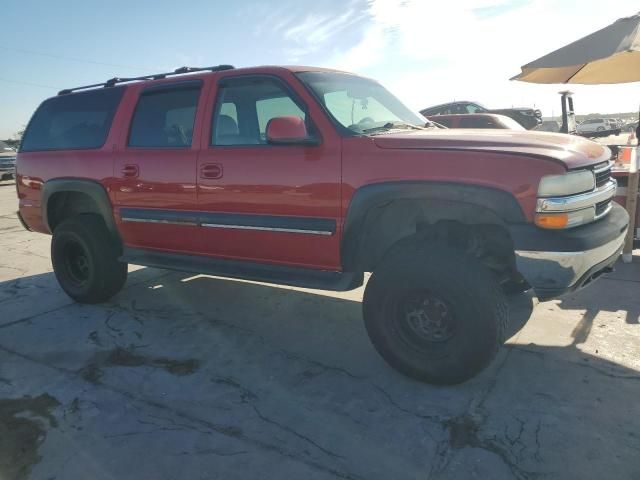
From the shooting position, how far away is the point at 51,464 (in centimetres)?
240

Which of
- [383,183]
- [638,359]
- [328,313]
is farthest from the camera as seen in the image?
[328,313]

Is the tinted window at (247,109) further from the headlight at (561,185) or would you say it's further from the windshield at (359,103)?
the headlight at (561,185)

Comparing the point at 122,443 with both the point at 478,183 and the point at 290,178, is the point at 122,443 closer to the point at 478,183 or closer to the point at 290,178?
the point at 290,178

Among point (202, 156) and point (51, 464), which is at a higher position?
point (202, 156)

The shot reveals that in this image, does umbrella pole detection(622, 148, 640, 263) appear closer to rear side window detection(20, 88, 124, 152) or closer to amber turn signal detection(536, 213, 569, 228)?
amber turn signal detection(536, 213, 569, 228)

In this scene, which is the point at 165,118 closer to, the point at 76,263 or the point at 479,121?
the point at 76,263

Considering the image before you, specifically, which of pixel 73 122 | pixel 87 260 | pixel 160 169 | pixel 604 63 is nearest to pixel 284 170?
pixel 160 169

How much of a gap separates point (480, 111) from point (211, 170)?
43.7ft

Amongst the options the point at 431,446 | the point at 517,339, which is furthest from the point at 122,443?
the point at 517,339

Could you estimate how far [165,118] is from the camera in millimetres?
4117

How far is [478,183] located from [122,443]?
2.33m

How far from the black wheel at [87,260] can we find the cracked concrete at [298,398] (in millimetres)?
219

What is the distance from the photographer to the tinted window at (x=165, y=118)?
155 inches

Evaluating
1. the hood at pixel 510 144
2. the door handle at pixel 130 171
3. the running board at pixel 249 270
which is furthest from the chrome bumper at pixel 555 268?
the door handle at pixel 130 171
